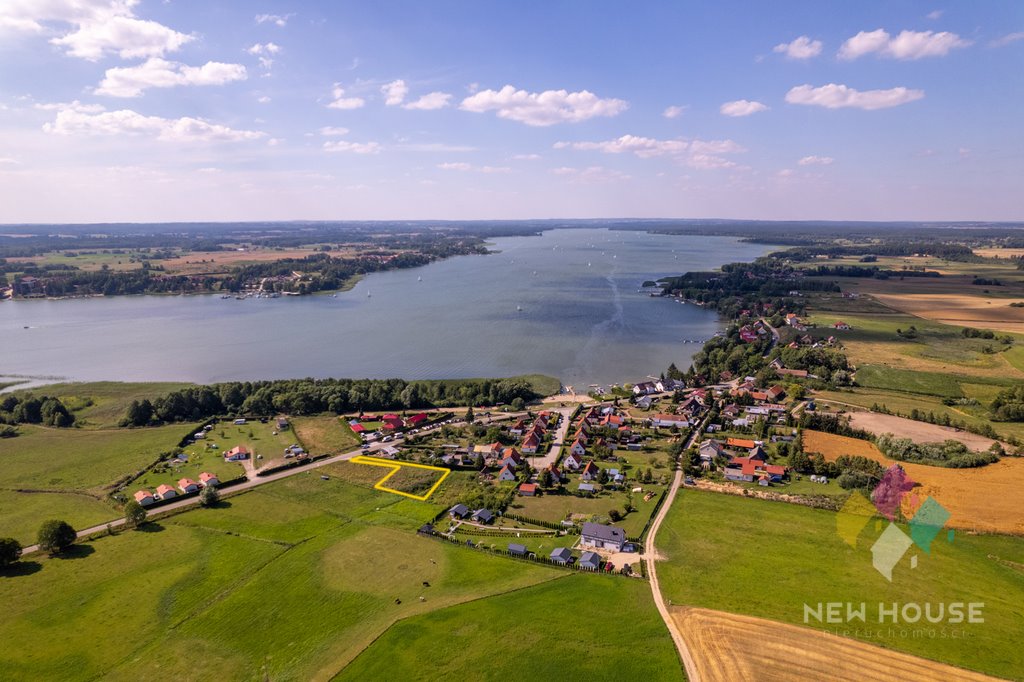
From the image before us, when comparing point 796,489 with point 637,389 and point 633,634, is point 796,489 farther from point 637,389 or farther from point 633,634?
point 637,389

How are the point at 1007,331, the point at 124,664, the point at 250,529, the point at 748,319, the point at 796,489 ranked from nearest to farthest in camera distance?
the point at 124,664
the point at 250,529
the point at 796,489
the point at 1007,331
the point at 748,319

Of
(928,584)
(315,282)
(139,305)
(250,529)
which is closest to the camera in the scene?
(928,584)

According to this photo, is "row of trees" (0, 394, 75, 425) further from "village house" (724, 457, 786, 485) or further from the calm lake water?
"village house" (724, 457, 786, 485)

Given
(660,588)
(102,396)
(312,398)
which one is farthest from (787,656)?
(102,396)

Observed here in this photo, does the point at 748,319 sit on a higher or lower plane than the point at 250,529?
higher

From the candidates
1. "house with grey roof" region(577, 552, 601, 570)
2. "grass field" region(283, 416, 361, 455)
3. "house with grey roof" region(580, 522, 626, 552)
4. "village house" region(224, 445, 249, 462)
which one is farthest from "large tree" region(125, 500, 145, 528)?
"house with grey roof" region(580, 522, 626, 552)

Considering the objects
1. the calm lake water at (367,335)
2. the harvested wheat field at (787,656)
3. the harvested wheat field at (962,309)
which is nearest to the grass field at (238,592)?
the harvested wheat field at (787,656)

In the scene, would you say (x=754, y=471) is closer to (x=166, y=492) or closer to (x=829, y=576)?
(x=829, y=576)

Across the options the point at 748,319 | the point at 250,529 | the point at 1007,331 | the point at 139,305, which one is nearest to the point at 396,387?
the point at 250,529
